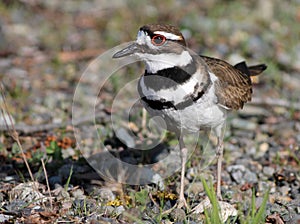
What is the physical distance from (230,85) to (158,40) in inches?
35.2

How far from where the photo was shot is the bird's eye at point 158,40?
413cm

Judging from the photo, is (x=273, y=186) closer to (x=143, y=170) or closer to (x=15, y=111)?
(x=143, y=170)

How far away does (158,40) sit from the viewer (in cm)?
415

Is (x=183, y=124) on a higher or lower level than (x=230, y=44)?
lower

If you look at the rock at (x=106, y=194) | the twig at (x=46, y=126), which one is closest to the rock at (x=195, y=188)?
the rock at (x=106, y=194)

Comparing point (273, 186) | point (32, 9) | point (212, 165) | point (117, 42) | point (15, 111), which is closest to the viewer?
point (273, 186)

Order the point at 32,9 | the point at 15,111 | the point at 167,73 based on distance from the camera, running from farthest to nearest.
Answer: the point at 32,9 → the point at 15,111 → the point at 167,73

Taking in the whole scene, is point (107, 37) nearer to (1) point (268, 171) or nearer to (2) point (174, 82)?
(1) point (268, 171)

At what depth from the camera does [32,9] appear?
928 cm

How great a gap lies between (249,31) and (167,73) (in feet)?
15.8

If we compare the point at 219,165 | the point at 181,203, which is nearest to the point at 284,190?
the point at 219,165

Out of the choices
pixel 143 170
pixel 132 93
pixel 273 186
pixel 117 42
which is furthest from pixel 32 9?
pixel 273 186

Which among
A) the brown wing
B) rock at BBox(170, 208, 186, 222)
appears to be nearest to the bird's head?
the brown wing

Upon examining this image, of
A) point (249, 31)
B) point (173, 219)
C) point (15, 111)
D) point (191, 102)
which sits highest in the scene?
point (249, 31)
